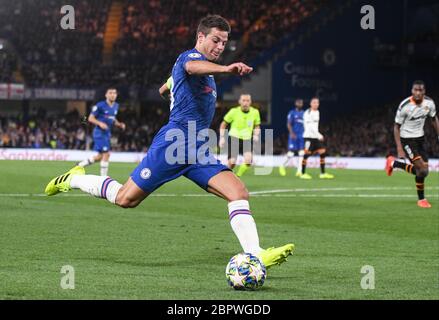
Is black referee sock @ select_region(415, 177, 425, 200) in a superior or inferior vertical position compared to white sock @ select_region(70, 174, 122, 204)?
inferior

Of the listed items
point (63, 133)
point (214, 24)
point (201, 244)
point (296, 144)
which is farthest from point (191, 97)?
point (63, 133)

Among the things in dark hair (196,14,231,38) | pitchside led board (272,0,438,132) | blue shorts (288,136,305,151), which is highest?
pitchside led board (272,0,438,132)

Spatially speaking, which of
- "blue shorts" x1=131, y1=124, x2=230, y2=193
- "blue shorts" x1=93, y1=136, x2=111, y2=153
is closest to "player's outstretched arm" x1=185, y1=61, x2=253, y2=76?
"blue shorts" x1=131, y1=124, x2=230, y2=193

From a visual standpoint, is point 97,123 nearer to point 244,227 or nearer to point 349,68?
point 244,227

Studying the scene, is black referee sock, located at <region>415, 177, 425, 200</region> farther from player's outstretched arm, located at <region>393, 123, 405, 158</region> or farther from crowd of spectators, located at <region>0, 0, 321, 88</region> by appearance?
crowd of spectators, located at <region>0, 0, 321, 88</region>

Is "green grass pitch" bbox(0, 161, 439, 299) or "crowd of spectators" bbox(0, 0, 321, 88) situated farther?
"crowd of spectators" bbox(0, 0, 321, 88)

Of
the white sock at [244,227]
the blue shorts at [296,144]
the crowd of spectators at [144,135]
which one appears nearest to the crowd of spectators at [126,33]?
the crowd of spectators at [144,135]

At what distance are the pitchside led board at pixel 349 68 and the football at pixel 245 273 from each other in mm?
37320

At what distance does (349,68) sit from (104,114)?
25.5m

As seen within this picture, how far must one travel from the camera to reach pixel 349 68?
47906 millimetres

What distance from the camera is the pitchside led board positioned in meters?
46.6

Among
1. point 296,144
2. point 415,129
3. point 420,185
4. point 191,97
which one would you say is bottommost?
point 420,185

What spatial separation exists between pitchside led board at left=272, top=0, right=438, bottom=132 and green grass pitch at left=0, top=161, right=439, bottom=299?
84.6 ft
